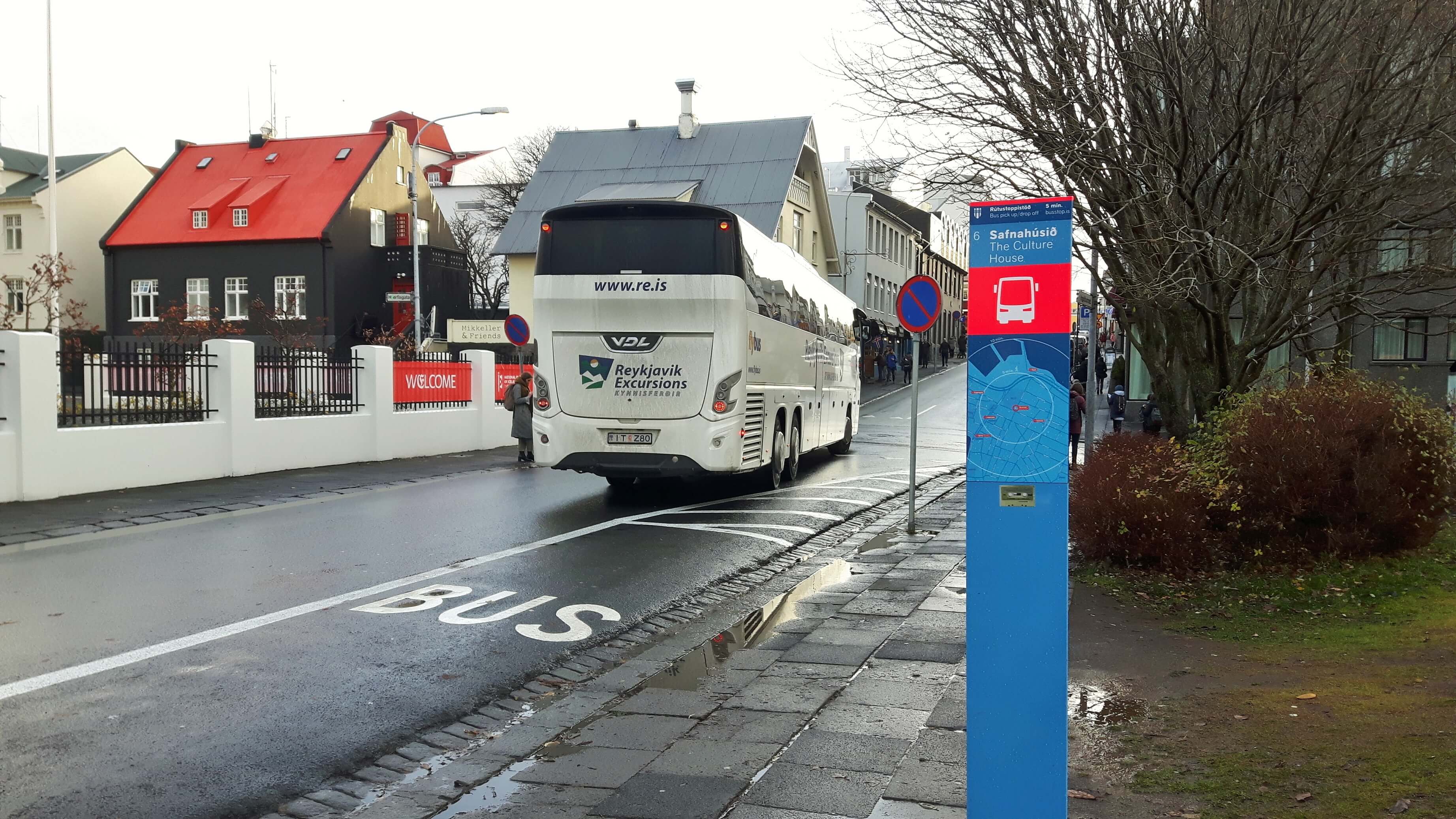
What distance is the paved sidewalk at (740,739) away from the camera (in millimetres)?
4719

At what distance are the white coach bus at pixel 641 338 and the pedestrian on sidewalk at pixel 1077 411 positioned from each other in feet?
28.5

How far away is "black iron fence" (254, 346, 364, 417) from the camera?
59.4 feet

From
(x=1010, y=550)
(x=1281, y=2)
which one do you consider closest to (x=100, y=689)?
(x=1010, y=550)

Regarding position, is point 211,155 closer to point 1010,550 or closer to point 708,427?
point 708,427

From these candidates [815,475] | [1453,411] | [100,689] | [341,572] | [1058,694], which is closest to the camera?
[1058,694]

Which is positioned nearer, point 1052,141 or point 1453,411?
point 1052,141

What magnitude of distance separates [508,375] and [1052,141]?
17969mm

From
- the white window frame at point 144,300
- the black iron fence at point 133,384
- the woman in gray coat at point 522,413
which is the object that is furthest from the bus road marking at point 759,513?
the white window frame at point 144,300

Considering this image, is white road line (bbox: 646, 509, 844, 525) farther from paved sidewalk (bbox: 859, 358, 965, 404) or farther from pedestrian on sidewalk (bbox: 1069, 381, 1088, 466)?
paved sidewalk (bbox: 859, 358, 965, 404)

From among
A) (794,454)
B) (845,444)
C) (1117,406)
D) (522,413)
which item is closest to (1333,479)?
(794,454)

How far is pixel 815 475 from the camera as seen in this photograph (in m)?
20.3

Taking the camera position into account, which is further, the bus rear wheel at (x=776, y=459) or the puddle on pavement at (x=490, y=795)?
the bus rear wheel at (x=776, y=459)

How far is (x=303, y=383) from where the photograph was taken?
1919 centimetres

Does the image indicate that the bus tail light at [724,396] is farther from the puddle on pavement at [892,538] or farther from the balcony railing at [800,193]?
the balcony railing at [800,193]
